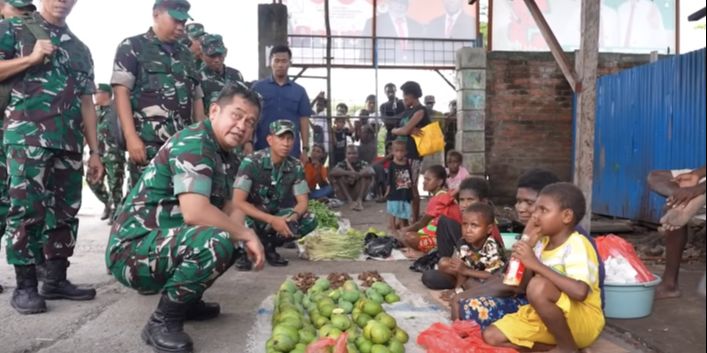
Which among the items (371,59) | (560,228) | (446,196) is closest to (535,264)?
(560,228)

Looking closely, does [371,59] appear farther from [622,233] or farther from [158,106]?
[158,106]

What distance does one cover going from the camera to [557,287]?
9.03 feet

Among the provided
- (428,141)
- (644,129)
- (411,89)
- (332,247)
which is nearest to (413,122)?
(428,141)

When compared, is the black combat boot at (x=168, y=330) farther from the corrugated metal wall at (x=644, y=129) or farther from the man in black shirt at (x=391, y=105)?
the man in black shirt at (x=391, y=105)

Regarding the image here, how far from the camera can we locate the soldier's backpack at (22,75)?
3.60 metres

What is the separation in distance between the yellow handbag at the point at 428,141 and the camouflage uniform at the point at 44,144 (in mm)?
4527

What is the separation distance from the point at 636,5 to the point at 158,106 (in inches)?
451

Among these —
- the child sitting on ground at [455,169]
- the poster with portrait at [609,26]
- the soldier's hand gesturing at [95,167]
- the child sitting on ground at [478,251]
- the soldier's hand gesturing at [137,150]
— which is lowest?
the child sitting on ground at [478,251]

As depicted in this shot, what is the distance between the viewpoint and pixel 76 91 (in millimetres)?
3924

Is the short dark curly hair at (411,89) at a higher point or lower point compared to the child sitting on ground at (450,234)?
higher

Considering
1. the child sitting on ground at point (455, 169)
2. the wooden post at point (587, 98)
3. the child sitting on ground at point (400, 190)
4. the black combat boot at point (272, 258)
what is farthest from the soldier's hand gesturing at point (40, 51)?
the child sitting on ground at point (455, 169)

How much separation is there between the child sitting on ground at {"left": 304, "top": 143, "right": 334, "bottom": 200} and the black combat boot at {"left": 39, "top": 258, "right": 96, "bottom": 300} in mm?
6214

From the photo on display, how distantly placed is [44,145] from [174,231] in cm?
135

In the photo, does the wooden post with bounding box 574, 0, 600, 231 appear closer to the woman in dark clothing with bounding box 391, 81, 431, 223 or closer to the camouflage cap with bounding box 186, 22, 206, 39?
the woman in dark clothing with bounding box 391, 81, 431, 223
